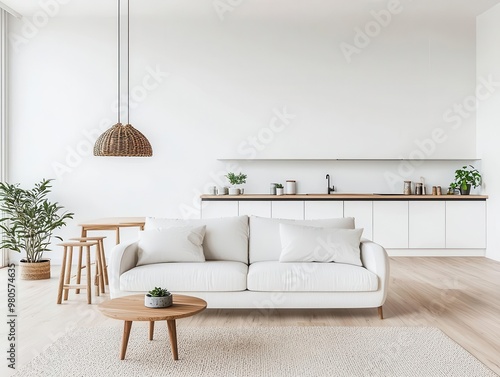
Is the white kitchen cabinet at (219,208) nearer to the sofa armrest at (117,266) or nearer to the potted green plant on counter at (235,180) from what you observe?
the potted green plant on counter at (235,180)

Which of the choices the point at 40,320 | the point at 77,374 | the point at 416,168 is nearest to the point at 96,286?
the point at 40,320

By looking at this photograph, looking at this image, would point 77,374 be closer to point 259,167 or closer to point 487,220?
point 259,167

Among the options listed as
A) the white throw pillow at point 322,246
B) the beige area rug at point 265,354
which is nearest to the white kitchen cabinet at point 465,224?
the white throw pillow at point 322,246

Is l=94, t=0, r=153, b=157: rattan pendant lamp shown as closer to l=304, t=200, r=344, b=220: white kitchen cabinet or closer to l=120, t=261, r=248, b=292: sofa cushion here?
l=120, t=261, r=248, b=292: sofa cushion

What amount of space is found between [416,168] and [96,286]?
16.7 ft

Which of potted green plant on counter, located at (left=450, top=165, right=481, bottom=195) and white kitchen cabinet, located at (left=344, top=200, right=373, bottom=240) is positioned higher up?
potted green plant on counter, located at (left=450, top=165, right=481, bottom=195)

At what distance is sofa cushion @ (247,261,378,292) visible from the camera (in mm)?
4223

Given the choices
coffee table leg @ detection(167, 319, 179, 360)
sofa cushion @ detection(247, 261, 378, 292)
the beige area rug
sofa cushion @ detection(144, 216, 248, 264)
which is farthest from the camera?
sofa cushion @ detection(144, 216, 248, 264)

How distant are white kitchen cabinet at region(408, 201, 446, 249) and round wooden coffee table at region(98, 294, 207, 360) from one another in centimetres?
496

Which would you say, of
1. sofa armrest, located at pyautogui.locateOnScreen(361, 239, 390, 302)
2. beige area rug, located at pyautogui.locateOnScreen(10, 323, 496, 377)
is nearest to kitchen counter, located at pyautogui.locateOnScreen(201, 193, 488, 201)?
sofa armrest, located at pyautogui.locateOnScreen(361, 239, 390, 302)

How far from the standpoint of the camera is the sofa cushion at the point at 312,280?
422 centimetres

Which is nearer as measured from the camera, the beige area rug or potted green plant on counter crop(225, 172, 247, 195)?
the beige area rug

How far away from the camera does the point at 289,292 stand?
4.27 m

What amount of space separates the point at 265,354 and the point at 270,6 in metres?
5.34
